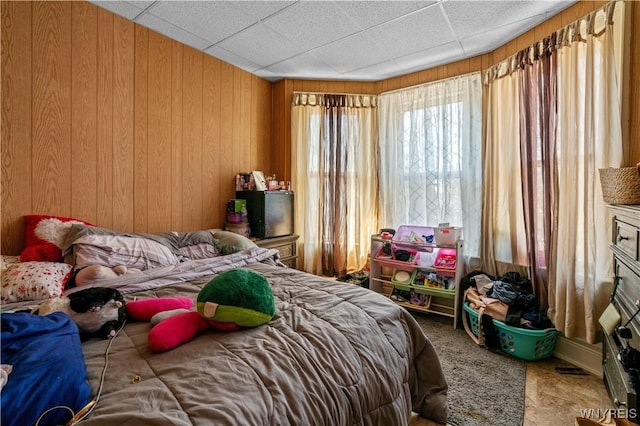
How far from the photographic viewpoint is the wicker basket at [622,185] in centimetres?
155

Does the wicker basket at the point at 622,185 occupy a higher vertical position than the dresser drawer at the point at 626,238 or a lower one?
higher

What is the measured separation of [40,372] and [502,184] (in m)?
3.12

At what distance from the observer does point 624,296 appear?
152 cm

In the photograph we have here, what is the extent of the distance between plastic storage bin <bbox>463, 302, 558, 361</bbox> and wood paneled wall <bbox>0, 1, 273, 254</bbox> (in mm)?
2710

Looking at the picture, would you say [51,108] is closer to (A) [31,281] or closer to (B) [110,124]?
(B) [110,124]

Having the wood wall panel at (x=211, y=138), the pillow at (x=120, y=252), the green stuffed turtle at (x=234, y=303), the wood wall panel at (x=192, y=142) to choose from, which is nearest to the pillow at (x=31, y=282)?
the pillow at (x=120, y=252)

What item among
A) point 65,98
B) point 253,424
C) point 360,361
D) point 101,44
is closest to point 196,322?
point 253,424

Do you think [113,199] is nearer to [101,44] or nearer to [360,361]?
[101,44]

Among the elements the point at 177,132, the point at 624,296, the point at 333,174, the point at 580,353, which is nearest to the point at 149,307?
the point at 177,132

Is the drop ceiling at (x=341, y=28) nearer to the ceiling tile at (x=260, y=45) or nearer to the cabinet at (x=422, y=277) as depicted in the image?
the ceiling tile at (x=260, y=45)

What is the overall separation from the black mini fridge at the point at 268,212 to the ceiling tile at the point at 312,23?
1.45 m

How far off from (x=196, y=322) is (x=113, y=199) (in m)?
1.71

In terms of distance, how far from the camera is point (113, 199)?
2383mm

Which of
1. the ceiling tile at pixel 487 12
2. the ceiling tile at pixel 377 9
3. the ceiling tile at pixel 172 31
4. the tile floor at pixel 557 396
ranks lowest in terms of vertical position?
the tile floor at pixel 557 396
